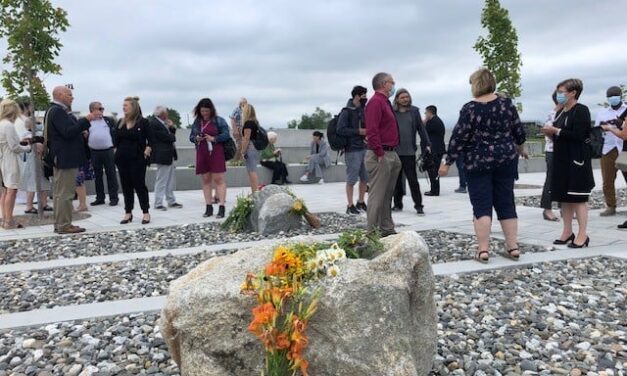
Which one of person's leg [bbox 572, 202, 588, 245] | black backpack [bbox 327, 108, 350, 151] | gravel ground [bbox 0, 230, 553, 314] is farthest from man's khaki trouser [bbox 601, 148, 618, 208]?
black backpack [bbox 327, 108, 350, 151]

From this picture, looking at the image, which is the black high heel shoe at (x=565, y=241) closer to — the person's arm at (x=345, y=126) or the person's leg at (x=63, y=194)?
the person's arm at (x=345, y=126)

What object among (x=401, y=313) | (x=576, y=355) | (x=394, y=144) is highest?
(x=394, y=144)

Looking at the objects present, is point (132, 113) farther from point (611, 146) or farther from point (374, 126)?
point (611, 146)

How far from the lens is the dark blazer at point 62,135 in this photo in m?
7.63

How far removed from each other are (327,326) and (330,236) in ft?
15.4

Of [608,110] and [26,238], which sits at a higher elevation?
[608,110]

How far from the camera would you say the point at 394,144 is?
6812mm

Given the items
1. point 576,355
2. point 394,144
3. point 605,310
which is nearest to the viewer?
point 576,355

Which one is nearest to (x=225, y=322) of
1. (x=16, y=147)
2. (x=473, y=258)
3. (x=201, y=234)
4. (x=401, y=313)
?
(x=401, y=313)

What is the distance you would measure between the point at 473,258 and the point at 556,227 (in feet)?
8.72

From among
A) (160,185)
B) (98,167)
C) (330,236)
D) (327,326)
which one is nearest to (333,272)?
(327,326)

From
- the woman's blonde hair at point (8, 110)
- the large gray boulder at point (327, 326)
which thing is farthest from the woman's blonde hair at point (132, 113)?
the large gray boulder at point (327, 326)

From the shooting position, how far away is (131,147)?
8539 millimetres

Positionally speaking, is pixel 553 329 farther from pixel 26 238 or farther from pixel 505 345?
pixel 26 238
